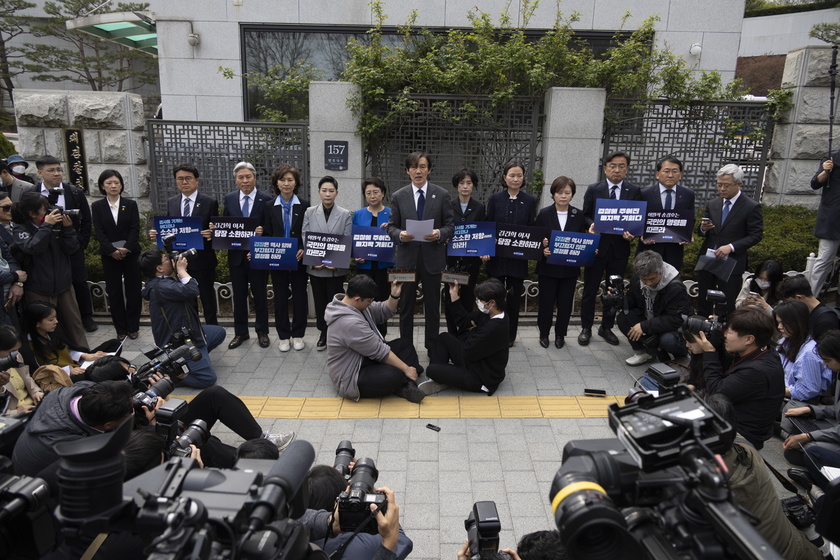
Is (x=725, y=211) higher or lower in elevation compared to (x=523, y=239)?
higher

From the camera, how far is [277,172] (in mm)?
7098

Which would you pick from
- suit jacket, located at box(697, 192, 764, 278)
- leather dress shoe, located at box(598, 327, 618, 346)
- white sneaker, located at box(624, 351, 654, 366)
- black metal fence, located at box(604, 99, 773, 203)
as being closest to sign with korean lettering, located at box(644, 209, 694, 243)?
suit jacket, located at box(697, 192, 764, 278)

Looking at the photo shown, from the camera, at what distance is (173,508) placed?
186 centimetres

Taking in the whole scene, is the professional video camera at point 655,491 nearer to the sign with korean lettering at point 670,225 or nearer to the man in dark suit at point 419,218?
the man in dark suit at point 419,218

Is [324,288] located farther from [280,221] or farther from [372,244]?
[280,221]

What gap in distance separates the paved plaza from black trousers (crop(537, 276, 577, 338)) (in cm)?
27

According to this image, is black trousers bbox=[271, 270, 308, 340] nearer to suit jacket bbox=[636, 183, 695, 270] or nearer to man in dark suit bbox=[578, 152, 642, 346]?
man in dark suit bbox=[578, 152, 642, 346]

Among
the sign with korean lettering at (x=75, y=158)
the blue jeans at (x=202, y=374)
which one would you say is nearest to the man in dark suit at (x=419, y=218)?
the blue jeans at (x=202, y=374)

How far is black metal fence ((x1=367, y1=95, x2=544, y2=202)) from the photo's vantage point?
9773 mm

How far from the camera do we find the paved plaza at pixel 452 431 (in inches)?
173

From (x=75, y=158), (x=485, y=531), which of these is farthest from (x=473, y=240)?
(x=75, y=158)

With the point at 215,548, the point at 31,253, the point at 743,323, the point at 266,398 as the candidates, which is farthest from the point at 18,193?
the point at 743,323

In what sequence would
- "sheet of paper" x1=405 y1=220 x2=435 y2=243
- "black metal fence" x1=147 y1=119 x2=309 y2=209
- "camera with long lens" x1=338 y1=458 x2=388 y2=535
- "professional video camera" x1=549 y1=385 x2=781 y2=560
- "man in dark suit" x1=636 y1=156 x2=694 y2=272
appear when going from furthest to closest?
"black metal fence" x1=147 y1=119 x2=309 y2=209, "man in dark suit" x1=636 y1=156 x2=694 y2=272, "sheet of paper" x1=405 y1=220 x2=435 y2=243, "camera with long lens" x1=338 y1=458 x2=388 y2=535, "professional video camera" x1=549 y1=385 x2=781 y2=560

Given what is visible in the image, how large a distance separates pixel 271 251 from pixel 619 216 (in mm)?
4169
